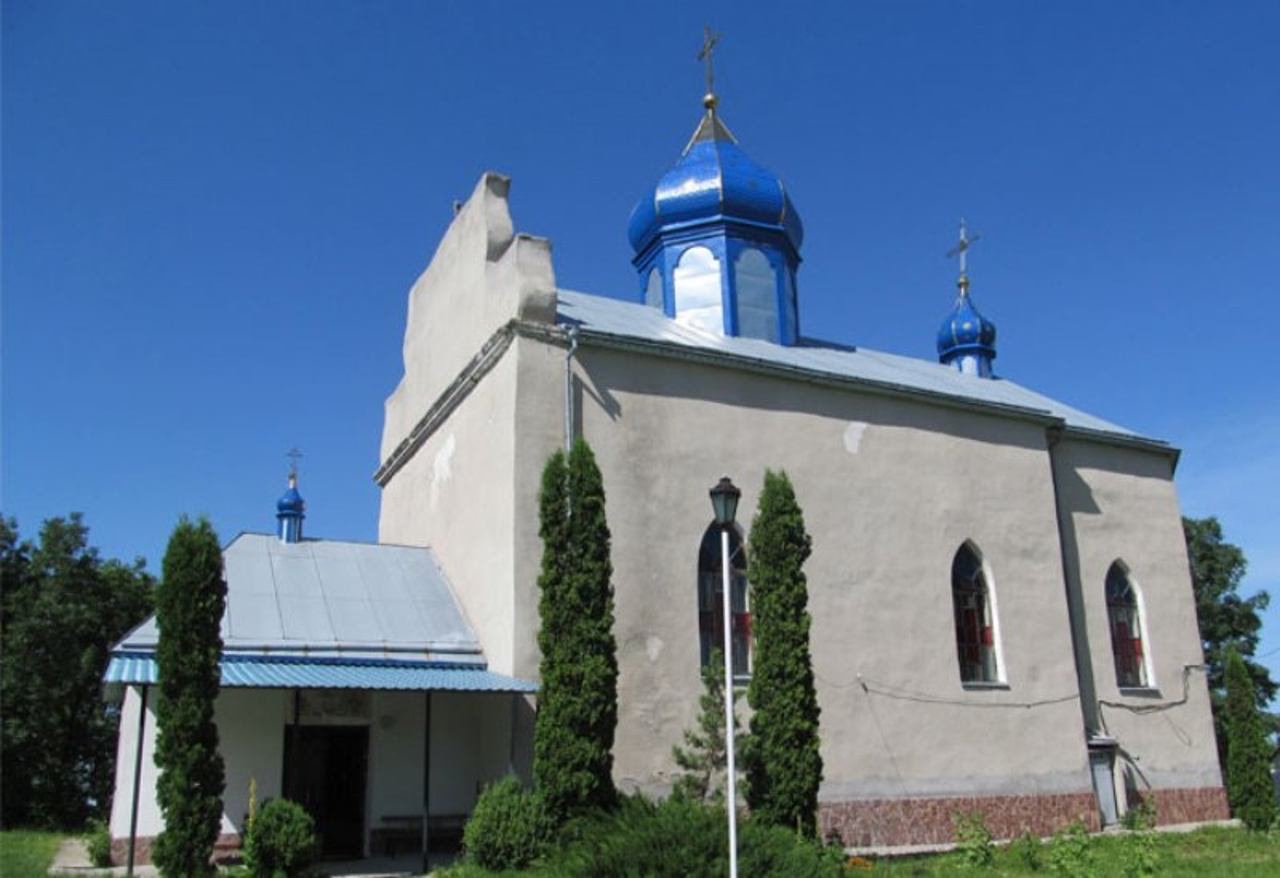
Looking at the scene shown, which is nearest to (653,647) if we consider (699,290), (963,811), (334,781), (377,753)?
(377,753)

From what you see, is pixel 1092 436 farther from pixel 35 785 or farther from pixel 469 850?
pixel 35 785

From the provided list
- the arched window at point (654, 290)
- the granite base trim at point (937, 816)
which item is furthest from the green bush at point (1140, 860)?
the arched window at point (654, 290)

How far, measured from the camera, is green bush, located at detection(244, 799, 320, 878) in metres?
11.3

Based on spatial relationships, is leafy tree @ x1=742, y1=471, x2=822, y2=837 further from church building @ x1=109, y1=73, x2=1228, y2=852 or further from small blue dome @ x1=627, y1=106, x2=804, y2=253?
small blue dome @ x1=627, y1=106, x2=804, y2=253

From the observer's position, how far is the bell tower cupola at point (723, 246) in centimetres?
1945

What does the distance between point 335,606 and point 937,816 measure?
344 inches

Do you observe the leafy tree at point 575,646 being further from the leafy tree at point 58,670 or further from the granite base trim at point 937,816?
the leafy tree at point 58,670

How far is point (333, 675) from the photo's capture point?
1302cm

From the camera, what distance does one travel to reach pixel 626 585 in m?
14.7

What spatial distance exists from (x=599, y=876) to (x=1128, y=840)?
8.92 metres

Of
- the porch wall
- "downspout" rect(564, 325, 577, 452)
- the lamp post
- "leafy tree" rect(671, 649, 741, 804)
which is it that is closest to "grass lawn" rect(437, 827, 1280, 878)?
the lamp post

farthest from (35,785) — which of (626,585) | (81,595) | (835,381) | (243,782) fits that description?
(835,381)

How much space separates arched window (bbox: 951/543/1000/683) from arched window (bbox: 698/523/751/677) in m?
3.84

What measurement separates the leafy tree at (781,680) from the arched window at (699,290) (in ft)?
20.0
